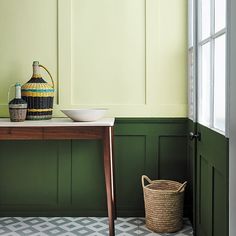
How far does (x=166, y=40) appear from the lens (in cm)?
343

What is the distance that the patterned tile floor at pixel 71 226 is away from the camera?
312cm

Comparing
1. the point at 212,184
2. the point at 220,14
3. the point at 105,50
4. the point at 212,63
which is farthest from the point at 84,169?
the point at 220,14

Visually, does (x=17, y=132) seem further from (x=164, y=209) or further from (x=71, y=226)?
(x=164, y=209)

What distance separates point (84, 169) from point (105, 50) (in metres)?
1.01

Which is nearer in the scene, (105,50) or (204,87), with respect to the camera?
(204,87)

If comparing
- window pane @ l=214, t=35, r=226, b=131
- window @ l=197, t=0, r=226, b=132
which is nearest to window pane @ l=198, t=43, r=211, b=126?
window @ l=197, t=0, r=226, b=132

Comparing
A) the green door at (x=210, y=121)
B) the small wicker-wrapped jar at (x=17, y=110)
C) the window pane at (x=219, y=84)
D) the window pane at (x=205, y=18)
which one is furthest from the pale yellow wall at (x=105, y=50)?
the window pane at (x=219, y=84)

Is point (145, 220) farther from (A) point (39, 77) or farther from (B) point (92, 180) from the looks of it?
(A) point (39, 77)

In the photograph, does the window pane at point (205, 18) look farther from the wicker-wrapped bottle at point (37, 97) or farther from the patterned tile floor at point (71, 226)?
the patterned tile floor at point (71, 226)

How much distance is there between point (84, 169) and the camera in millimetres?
3502

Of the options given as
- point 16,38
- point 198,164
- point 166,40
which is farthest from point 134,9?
point 198,164

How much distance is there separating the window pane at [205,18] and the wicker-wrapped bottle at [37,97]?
126 cm

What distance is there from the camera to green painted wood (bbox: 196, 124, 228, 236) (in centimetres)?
Result: 202

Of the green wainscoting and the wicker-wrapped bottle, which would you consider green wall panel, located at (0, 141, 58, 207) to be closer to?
the green wainscoting
